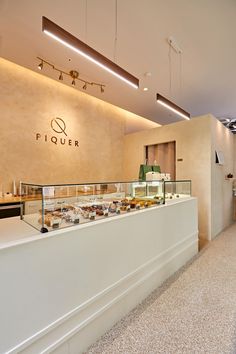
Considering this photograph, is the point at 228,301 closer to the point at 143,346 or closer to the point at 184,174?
the point at 143,346

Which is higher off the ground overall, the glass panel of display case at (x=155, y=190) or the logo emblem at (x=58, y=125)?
the logo emblem at (x=58, y=125)

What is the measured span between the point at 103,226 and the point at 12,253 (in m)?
0.79

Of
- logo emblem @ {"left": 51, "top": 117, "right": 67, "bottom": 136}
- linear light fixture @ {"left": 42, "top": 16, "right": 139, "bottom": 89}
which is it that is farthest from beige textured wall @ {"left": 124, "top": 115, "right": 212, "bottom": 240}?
linear light fixture @ {"left": 42, "top": 16, "right": 139, "bottom": 89}

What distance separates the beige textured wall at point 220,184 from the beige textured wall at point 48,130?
9.44 feet

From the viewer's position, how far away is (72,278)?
1549 millimetres

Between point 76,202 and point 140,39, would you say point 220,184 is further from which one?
point 76,202

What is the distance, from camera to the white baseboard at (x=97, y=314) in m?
1.37

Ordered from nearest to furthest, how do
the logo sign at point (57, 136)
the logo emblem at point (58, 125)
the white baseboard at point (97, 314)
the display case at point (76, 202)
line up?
the white baseboard at point (97, 314) → the display case at point (76, 202) → the logo sign at point (57, 136) → the logo emblem at point (58, 125)

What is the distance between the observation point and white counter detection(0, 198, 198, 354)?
1.23 m

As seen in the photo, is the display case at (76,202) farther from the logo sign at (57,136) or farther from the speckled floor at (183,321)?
Answer: the logo sign at (57,136)

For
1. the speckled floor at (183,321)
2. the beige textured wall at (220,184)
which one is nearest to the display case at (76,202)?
the speckled floor at (183,321)

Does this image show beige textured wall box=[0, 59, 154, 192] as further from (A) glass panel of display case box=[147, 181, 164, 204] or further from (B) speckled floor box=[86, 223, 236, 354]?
(B) speckled floor box=[86, 223, 236, 354]

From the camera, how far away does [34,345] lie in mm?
1304

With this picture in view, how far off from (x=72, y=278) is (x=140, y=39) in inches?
135
